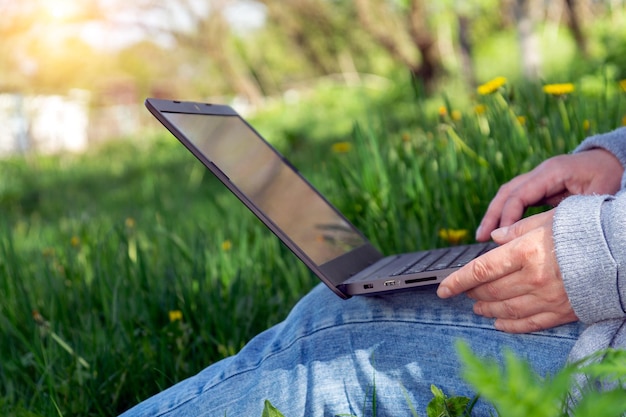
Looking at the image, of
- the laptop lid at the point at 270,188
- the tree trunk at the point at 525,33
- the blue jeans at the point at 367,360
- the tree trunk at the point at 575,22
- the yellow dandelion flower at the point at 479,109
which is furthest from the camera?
the tree trunk at the point at 575,22

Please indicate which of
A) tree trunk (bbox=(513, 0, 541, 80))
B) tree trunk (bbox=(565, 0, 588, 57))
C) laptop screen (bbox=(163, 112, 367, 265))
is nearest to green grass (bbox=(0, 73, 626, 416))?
laptop screen (bbox=(163, 112, 367, 265))

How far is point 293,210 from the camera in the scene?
4.66 ft

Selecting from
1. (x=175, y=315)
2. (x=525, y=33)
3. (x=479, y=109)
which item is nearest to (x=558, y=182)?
(x=175, y=315)

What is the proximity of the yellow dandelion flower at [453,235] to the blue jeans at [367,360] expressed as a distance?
71 cm

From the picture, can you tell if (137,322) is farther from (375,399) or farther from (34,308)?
(375,399)

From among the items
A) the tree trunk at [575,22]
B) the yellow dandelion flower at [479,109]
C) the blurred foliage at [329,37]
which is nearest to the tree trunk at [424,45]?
the blurred foliage at [329,37]

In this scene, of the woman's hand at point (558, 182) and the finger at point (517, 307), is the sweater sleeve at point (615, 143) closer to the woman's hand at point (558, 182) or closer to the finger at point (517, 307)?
the woman's hand at point (558, 182)

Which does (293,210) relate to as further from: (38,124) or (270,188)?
(38,124)

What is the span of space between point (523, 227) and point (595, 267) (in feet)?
0.40

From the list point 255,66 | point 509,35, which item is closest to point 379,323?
point 509,35

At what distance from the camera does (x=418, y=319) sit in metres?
1.05

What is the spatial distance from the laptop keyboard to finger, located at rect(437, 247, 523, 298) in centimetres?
7

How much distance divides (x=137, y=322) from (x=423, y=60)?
8058mm

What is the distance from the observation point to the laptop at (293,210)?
109 centimetres
